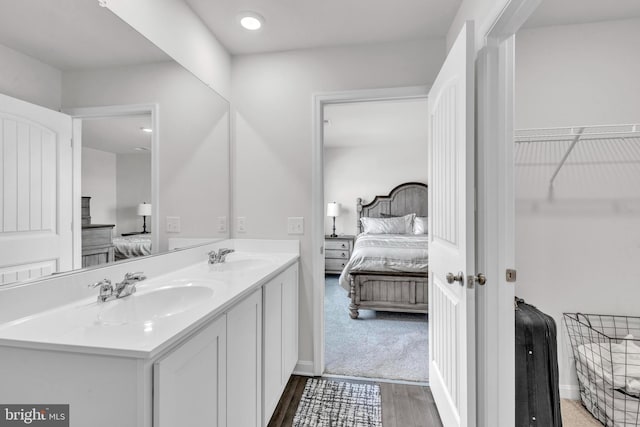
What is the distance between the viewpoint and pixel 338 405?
180 centimetres

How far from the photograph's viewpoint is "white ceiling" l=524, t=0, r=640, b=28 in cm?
169

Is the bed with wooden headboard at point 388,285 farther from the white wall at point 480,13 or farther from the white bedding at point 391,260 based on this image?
the white wall at point 480,13

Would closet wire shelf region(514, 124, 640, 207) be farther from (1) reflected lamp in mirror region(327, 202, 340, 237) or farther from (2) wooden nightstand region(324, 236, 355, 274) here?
(1) reflected lamp in mirror region(327, 202, 340, 237)

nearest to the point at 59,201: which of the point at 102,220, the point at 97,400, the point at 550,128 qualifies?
the point at 102,220

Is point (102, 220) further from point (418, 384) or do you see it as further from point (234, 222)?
point (418, 384)

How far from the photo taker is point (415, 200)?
5.33 metres

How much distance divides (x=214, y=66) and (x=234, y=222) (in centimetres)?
111

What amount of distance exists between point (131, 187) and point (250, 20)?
1241 millimetres

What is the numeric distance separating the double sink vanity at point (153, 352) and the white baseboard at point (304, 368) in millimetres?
619

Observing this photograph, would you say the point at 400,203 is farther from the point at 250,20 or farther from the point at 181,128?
the point at 181,128

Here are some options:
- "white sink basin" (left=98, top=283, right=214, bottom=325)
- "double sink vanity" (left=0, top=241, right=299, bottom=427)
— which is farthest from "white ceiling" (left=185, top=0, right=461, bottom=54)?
"white sink basin" (left=98, top=283, right=214, bottom=325)

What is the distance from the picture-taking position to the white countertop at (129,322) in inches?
28.8

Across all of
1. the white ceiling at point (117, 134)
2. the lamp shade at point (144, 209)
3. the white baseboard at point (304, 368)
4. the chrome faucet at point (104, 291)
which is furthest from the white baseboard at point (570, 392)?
the white ceiling at point (117, 134)

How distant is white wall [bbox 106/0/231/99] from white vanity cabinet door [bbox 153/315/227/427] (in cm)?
140
